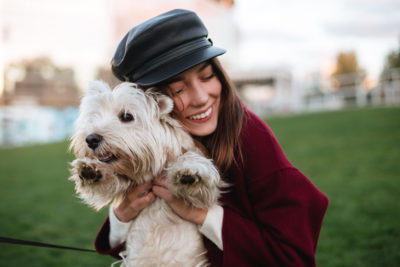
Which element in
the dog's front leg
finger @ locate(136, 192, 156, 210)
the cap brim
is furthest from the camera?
finger @ locate(136, 192, 156, 210)

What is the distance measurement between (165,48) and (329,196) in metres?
5.51

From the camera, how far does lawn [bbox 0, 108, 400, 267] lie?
4.49 metres

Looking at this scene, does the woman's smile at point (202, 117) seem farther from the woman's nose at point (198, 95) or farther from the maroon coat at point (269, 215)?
the maroon coat at point (269, 215)

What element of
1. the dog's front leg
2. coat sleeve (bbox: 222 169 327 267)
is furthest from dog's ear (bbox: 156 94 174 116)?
coat sleeve (bbox: 222 169 327 267)

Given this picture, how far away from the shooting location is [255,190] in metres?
2.15

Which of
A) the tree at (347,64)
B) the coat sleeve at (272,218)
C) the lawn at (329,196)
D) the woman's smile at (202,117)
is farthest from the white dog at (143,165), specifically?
the tree at (347,64)

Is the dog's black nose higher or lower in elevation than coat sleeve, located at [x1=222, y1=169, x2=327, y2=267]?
higher

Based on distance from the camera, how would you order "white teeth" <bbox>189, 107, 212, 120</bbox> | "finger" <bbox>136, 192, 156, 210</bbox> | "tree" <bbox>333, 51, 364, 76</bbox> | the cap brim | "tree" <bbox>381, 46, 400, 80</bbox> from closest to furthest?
the cap brim < "finger" <bbox>136, 192, 156, 210</bbox> < "white teeth" <bbox>189, 107, 212, 120</bbox> < "tree" <bbox>381, 46, 400, 80</bbox> < "tree" <bbox>333, 51, 364, 76</bbox>

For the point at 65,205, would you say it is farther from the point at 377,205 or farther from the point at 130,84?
the point at 377,205

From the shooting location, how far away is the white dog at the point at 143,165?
204cm

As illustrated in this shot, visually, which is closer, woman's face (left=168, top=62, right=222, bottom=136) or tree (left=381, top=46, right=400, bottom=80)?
woman's face (left=168, top=62, right=222, bottom=136)

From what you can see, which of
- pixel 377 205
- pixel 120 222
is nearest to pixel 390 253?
pixel 377 205

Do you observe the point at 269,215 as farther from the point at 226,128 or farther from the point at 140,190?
the point at 140,190

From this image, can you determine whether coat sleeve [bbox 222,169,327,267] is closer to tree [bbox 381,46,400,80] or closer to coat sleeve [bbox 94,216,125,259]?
coat sleeve [bbox 94,216,125,259]
